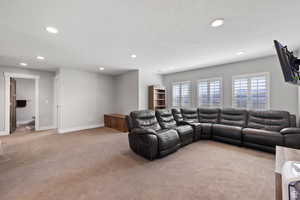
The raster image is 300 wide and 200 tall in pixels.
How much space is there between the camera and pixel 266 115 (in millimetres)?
3486

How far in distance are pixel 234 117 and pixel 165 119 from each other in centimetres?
221

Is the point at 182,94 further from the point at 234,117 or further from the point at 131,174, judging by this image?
the point at 131,174

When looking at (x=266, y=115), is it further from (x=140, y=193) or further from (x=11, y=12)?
(x=11, y=12)

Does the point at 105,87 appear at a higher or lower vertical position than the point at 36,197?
higher

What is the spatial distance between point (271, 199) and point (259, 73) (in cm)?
361

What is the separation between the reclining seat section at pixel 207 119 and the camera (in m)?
4.02

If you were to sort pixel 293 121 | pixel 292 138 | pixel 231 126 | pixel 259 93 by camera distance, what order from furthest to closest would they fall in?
pixel 259 93
pixel 231 126
pixel 293 121
pixel 292 138

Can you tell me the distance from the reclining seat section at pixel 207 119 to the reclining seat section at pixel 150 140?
1.39 meters

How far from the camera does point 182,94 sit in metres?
5.84

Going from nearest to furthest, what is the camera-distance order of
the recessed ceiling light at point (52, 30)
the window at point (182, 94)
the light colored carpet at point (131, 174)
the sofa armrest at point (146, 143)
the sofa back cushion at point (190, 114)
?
the light colored carpet at point (131, 174)
the recessed ceiling light at point (52, 30)
the sofa armrest at point (146, 143)
the sofa back cushion at point (190, 114)
the window at point (182, 94)

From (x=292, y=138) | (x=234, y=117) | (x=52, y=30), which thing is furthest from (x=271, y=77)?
(x=52, y=30)

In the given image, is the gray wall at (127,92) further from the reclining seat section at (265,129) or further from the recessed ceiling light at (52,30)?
the reclining seat section at (265,129)

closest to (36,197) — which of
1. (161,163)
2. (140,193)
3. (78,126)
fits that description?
(140,193)

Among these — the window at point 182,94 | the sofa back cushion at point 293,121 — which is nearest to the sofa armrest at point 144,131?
the window at point 182,94
